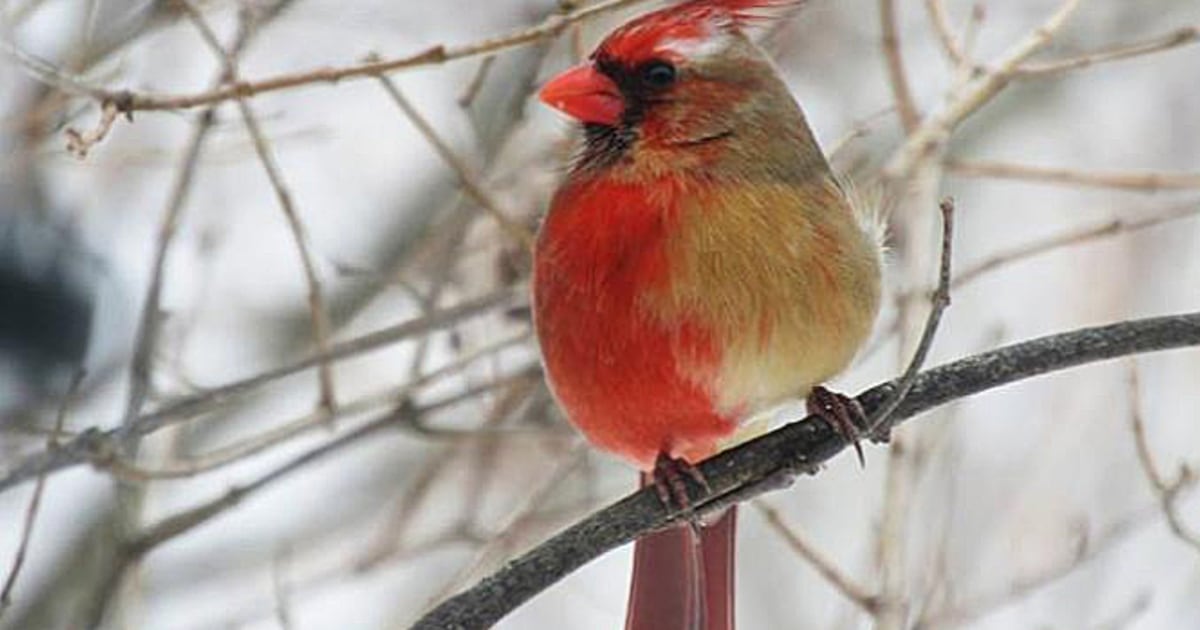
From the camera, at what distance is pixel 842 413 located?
2014mm

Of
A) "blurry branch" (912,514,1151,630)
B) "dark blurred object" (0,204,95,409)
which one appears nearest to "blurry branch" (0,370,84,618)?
"dark blurred object" (0,204,95,409)

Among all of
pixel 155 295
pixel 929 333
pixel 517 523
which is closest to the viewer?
pixel 929 333

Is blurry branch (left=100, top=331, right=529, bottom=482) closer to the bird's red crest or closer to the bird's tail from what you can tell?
the bird's tail

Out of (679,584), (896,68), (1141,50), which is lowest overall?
(679,584)

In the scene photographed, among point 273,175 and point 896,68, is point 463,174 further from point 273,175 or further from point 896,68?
point 896,68

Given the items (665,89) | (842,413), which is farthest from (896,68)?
(842,413)

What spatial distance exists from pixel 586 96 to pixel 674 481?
43 cm

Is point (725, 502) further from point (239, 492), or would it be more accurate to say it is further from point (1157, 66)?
point (1157, 66)

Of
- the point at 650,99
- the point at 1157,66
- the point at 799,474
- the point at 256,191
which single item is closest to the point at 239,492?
the point at 650,99

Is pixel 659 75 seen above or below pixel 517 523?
below

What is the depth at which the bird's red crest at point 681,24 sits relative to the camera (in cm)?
209

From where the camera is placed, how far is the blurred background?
284 centimetres

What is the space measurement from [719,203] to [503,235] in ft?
3.17

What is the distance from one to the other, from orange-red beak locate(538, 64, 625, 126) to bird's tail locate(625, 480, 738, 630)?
0.42m
